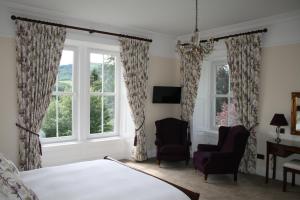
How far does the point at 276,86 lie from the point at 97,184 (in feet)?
12.0

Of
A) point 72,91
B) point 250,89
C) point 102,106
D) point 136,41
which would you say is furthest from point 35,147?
point 250,89

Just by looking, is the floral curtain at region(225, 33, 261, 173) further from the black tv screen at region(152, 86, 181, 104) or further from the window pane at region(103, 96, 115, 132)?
the window pane at region(103, 96, 115, 132)

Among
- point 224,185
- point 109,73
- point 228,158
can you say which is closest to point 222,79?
point 228,158

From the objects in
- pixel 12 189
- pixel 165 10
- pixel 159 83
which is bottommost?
pixel 12 189

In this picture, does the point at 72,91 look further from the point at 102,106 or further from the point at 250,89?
the point at 250,89

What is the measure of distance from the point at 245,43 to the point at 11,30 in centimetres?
408

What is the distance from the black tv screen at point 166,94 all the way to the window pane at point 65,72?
1.85 m

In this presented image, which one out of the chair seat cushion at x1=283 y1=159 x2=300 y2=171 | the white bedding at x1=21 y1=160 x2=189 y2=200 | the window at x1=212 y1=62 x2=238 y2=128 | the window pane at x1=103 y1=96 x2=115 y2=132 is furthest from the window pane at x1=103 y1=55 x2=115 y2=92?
the chair seat cushion at x1=283 y1=159 x2=300 y2=171

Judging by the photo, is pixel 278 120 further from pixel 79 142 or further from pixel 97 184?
pixel 79 142

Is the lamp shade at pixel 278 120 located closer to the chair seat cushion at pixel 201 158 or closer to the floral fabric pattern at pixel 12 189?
the chair seat cushion at pixel 201 158

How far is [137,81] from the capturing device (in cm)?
571

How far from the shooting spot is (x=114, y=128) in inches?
239

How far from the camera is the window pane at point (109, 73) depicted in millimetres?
5875

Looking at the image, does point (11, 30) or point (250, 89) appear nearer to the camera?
point (11, 30)
